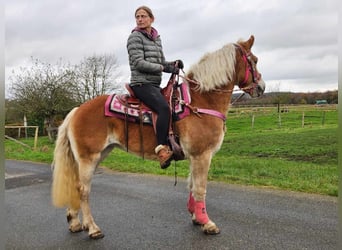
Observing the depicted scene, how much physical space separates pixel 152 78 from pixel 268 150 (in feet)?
28.0

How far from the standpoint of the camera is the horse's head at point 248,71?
4.21 metres

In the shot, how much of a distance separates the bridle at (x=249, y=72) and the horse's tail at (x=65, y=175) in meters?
2.48

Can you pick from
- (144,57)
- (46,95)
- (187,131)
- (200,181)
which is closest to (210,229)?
(200,181)

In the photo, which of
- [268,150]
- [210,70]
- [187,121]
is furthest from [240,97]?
[268,150]

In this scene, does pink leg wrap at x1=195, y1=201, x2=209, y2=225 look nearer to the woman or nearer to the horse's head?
the woman

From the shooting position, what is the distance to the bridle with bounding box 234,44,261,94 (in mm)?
4199

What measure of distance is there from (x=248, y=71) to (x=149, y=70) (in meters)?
1.38

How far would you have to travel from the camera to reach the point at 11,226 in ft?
14.5

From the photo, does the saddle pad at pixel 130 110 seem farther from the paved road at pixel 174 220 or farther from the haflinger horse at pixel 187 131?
the paved road at pixel 174 220

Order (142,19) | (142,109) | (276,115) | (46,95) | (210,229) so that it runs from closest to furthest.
→ (210,229), (142,19), (142,109), (46,95), (276,115)

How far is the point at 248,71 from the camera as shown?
13.9ft

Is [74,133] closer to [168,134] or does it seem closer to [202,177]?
[168,134]

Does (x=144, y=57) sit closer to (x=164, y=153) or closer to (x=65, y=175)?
(x=164, y=153)

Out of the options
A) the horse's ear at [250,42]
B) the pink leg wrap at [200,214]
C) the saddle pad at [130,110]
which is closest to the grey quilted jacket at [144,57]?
the saddle pad at [130,110]
